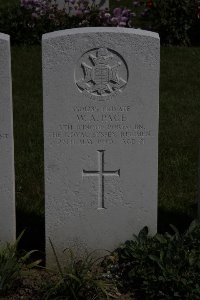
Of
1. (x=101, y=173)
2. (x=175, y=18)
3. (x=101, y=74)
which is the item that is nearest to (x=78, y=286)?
(x=101, y=173)

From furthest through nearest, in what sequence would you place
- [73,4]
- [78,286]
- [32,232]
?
[73,4] < [32,232] < [78,286]

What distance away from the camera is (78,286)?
187 inches

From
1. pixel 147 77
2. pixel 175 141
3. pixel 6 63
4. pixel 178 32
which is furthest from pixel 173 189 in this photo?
pixel 178 32

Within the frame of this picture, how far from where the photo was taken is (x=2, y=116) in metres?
5.01

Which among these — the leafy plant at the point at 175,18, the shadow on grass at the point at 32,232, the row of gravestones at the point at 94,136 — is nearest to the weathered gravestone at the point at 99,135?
the row of gravestones at the point at 94,136

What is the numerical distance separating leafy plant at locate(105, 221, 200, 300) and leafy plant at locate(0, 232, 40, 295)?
2.10 feet

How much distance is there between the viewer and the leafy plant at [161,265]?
4.74 meters

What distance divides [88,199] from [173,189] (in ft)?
5.49

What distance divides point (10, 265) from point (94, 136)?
1084 mm

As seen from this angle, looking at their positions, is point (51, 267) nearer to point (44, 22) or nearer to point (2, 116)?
point (2, 116)

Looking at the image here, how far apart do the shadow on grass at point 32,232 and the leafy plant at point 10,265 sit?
29 centimetres

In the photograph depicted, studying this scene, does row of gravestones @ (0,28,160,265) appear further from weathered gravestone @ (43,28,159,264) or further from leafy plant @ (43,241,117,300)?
leafy plant @ (43,241,117,300)

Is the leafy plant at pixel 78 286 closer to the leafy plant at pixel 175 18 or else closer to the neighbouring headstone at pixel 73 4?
the leafy plant at pixel 175 18

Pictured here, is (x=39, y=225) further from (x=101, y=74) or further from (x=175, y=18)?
(x=175, y=18)
